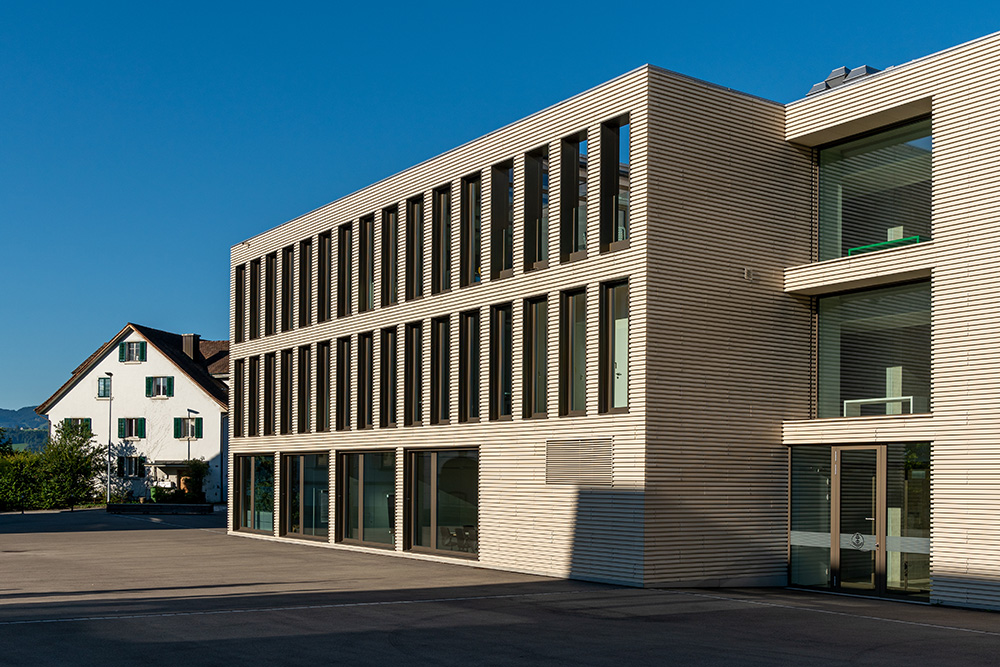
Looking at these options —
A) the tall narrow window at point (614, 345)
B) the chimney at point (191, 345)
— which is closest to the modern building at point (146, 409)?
the chimney at point (191, 345)

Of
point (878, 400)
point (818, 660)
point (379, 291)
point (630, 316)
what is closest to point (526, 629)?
point (818, 660)

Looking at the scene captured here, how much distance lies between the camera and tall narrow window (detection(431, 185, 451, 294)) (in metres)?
26.1

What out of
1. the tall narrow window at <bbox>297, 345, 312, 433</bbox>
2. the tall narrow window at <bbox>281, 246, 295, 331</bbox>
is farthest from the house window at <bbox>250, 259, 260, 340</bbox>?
the tall narrow window at <bbox>297, 345, 312, 433</bbox>

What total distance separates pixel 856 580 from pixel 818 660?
7917 mm

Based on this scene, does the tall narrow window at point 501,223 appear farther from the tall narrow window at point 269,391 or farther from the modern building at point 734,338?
the tall narrow window at point 269,391

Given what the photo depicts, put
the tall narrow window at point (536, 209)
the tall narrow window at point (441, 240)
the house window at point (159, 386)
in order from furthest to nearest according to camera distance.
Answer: the house window at point (159, 386) < the tall narrow window at point (441, 240) < the tall narrow window at point (536, 209)

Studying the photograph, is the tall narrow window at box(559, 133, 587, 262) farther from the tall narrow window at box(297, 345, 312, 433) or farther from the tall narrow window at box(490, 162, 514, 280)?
the tall narrow window at box(297, 345, 312, 433)

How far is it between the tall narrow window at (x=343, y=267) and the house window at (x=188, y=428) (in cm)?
3779

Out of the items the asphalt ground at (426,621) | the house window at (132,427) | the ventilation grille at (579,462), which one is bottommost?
the house window at (132,427)

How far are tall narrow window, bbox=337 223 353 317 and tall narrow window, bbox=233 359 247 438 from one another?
6.72m

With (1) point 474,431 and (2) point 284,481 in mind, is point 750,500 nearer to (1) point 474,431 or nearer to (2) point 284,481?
(1) point 474,431

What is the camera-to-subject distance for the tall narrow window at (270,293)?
33.9 metres

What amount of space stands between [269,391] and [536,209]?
14.2m

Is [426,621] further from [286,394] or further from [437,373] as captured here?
[286,394]
